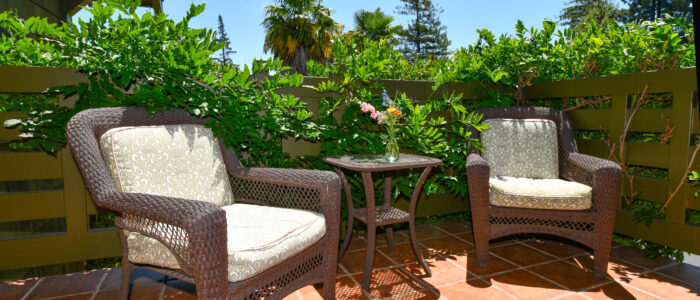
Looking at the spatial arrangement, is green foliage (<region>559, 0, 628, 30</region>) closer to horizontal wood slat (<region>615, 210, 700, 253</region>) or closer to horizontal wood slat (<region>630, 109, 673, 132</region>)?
horizontal wood slat (<region>630, 109, 673, 132</region>)

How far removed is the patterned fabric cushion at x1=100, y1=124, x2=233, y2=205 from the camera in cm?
168

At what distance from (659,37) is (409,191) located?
1875 mm

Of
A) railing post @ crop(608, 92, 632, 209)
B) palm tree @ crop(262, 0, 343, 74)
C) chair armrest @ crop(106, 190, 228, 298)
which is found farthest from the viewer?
palm tree @ crop(262, 0, 343, 74)

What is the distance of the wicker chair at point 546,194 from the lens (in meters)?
2.23

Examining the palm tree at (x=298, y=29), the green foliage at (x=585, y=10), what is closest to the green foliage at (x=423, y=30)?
the green foliage at (x=585, y=10)

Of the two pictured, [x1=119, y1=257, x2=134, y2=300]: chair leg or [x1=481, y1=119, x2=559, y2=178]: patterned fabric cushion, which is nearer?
[x1=119, y1=257, x2=134, y2=300]: chair leg

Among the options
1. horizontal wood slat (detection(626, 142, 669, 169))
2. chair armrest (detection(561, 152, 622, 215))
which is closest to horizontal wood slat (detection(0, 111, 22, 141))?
chair armrest (detection(561, 152, 622, 215))

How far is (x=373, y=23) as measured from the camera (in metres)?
18.4

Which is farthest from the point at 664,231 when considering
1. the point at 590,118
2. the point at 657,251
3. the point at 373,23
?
the point at 373,23

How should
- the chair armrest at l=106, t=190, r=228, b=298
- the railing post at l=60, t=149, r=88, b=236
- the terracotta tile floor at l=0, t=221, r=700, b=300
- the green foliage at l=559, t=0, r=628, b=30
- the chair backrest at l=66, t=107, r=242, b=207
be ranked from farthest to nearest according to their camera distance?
the green foliage at l=559, t=0, r=628, b=30 < the railing post at l=60, t=149, r=88, b=236 < the terracotta tile floor at l=0, t=221, r=700, b=300 < the chair backrest at l=66, t=107, r=242, b=207 < the chair armrest at l=106, t=190, r=228, b=298

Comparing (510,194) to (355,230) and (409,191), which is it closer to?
(409,191)

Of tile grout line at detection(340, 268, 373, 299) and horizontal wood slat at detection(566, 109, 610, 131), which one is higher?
horizontal wood slat at detection(566, 109, 610, 131)

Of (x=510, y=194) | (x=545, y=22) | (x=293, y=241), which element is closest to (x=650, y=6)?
(x=545, y=22)

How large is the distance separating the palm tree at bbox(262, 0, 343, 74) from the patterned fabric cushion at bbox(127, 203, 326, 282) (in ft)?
44.2
